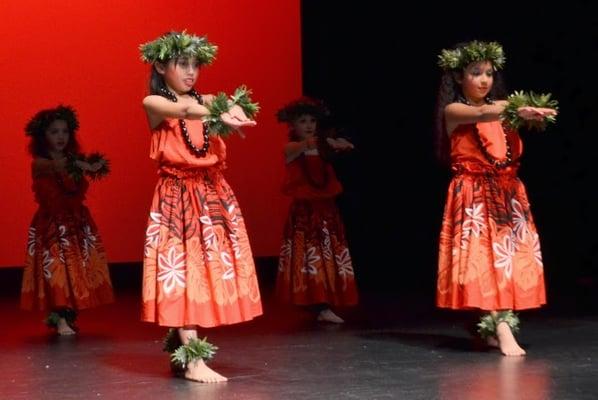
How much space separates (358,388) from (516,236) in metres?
1.18

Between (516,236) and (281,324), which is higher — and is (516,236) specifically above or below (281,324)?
above

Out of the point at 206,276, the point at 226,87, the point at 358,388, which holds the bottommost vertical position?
the point at 358,388

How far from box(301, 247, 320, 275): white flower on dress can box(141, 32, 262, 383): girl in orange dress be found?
1912 millimetres

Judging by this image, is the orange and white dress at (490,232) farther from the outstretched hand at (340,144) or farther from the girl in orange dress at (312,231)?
the girl in orange dress at (312,231)

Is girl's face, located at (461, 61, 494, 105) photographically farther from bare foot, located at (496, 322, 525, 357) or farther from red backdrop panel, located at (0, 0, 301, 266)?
red backdrop panel, located at (0, 0, 301, 266)

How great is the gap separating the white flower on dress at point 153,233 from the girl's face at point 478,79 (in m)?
1.48

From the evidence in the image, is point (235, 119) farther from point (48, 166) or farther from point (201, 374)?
point (48, 166)

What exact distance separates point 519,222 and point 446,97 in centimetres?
62

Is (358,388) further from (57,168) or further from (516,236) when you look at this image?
(57,168)

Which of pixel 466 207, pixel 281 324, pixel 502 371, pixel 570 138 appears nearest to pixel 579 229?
pixel 570 138

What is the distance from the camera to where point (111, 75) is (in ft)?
26.7

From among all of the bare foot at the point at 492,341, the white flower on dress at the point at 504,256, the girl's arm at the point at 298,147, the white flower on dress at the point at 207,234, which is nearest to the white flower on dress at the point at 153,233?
the white flower on dress at the point at 207,234

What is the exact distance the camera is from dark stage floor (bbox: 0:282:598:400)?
4336mm

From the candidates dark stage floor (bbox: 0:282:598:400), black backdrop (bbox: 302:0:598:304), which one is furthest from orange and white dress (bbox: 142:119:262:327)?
black backdrop (bbox: 302:0:598:304)
